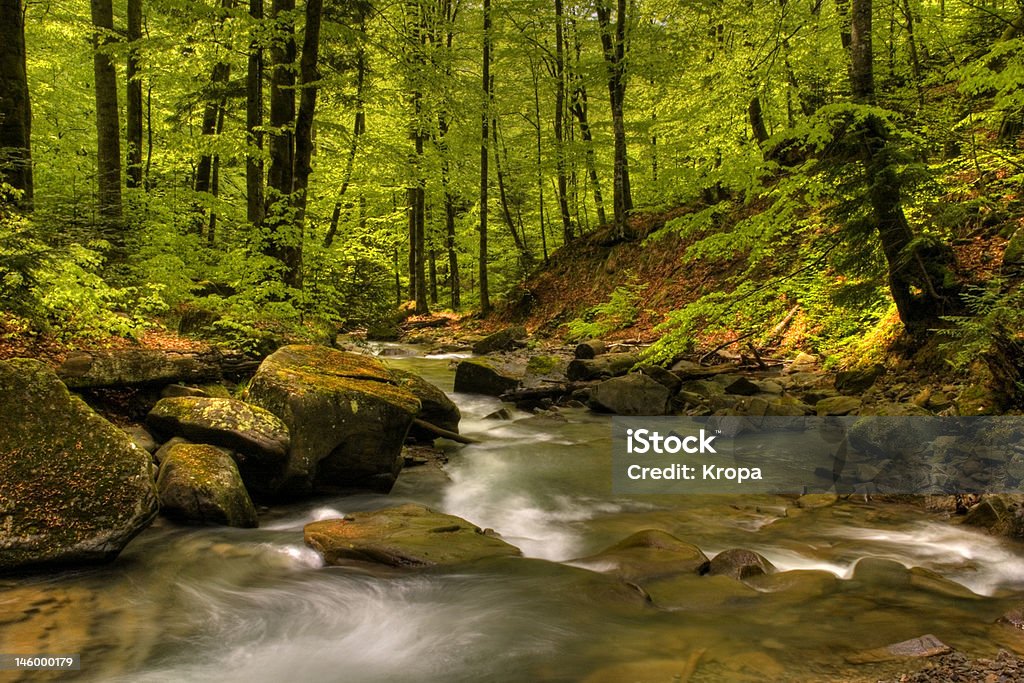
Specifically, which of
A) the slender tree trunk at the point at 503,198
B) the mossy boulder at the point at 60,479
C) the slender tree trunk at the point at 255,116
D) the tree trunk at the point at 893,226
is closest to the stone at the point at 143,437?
the mossy boulder at the point at 60,479

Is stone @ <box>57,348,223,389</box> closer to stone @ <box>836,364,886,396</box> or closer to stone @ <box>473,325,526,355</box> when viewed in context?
stone @ <box>836,364,886,396</box>

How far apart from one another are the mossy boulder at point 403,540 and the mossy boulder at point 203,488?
73 centimetres

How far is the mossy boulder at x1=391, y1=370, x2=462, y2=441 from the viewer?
892 centimetres

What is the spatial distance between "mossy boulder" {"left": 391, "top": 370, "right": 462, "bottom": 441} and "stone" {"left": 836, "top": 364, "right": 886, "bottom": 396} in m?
5.81

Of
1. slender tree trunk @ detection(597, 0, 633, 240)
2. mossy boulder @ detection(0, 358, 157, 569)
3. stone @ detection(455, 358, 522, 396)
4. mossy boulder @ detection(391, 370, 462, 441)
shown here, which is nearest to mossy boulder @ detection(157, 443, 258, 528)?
mossy boulder @ detection(0, 358, 157, 569)

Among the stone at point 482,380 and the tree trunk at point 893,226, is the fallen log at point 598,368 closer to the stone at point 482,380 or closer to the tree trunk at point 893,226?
the stone at point 482,380

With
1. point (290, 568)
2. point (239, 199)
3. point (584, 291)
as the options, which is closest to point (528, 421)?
point (290, 568)

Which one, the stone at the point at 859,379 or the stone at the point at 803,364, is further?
the stone at the point at 803,364

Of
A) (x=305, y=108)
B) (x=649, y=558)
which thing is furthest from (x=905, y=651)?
(x=305, y=108)

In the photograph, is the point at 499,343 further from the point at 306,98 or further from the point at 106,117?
the point at 106,117

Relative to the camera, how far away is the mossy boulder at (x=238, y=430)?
20.0 feet

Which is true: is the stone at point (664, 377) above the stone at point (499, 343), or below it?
below

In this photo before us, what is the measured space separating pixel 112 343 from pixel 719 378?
30.7 ft

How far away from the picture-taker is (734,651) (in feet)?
11.9
